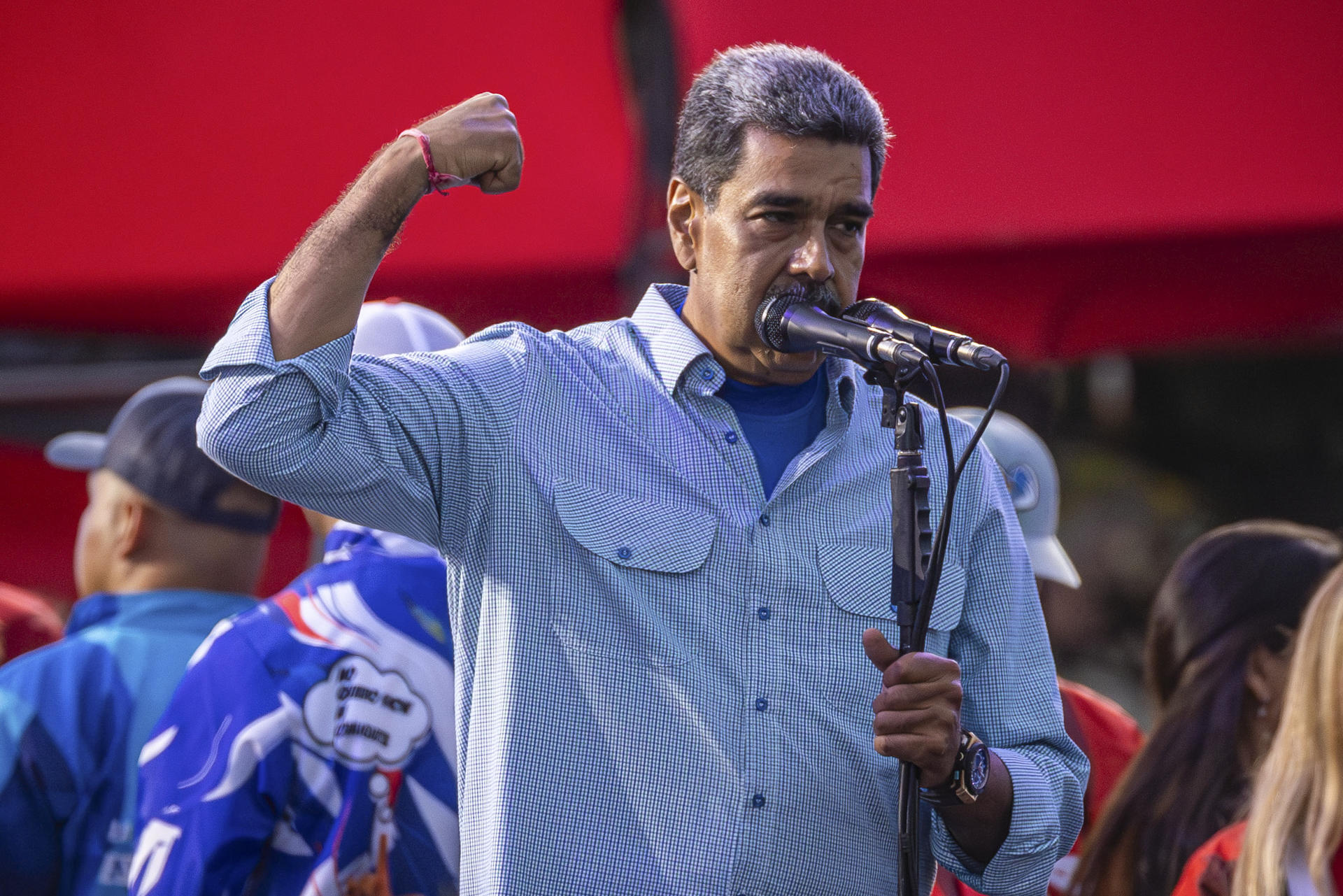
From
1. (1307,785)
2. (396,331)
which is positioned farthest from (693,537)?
(396,331)

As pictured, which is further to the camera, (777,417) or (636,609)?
(777,417)

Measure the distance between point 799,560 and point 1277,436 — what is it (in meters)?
6.22

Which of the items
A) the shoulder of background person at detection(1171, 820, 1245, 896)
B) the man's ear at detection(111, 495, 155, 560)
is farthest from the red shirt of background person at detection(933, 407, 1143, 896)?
the man's ear at detection(111, 495, 155, 560)

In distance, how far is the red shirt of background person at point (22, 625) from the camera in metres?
3.53

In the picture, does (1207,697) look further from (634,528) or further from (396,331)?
(396,331)

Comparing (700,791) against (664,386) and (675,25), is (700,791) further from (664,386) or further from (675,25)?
(675,25)

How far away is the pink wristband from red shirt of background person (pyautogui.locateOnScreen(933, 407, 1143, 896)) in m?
1.56

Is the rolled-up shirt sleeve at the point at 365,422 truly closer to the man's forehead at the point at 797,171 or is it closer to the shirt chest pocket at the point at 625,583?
the shirt chest pocket at the point at 625,583

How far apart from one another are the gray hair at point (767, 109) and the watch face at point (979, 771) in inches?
33.7

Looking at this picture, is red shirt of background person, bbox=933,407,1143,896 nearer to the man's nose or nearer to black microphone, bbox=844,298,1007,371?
the man's nose

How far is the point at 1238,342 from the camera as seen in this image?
13.0 feet

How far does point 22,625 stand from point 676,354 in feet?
7.99

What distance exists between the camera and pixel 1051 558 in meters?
3.21

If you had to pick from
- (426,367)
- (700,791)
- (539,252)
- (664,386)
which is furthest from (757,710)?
(539,252)
